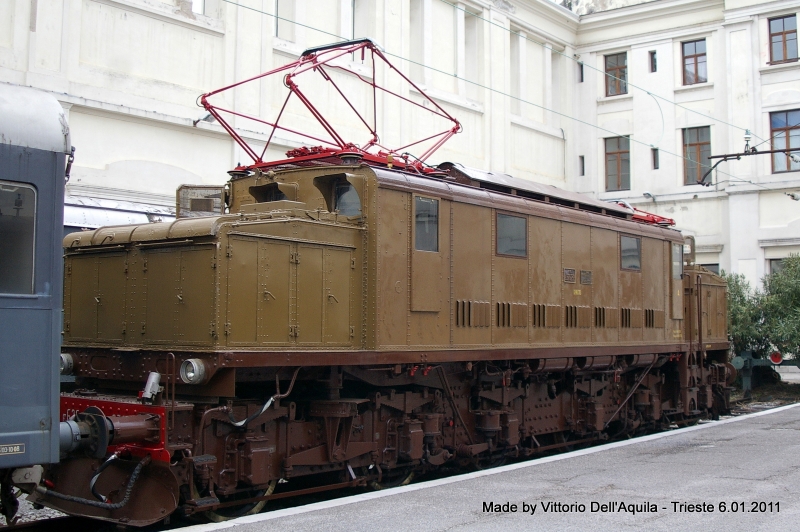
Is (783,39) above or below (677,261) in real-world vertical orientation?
above

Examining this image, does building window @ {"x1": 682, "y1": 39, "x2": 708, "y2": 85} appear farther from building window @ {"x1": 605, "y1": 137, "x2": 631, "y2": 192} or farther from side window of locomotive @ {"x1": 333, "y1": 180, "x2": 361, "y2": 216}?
side window of locomotive @ {"x1": 333, "y1": 180, "x2": 361, "y2": 216}

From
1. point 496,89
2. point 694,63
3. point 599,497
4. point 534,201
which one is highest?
point 694,63

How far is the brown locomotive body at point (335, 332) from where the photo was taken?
8.15 metres

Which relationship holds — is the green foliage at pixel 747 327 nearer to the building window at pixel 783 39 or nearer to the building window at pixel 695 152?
the building window at pixel 695 152

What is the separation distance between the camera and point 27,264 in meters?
6.34

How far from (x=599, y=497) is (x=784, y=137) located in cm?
2580

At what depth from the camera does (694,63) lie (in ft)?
107

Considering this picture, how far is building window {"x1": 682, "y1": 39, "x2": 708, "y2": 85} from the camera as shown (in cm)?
3238

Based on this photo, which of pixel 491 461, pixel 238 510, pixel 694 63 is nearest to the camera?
pixel 238 510

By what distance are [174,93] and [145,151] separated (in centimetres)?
147

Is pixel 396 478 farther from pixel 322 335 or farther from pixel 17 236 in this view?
pixel 17 236

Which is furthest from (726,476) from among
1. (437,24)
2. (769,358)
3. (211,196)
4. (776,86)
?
(776,86)

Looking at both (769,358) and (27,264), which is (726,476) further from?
(769,358)

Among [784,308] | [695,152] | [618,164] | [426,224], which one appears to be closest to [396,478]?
[426,224]
